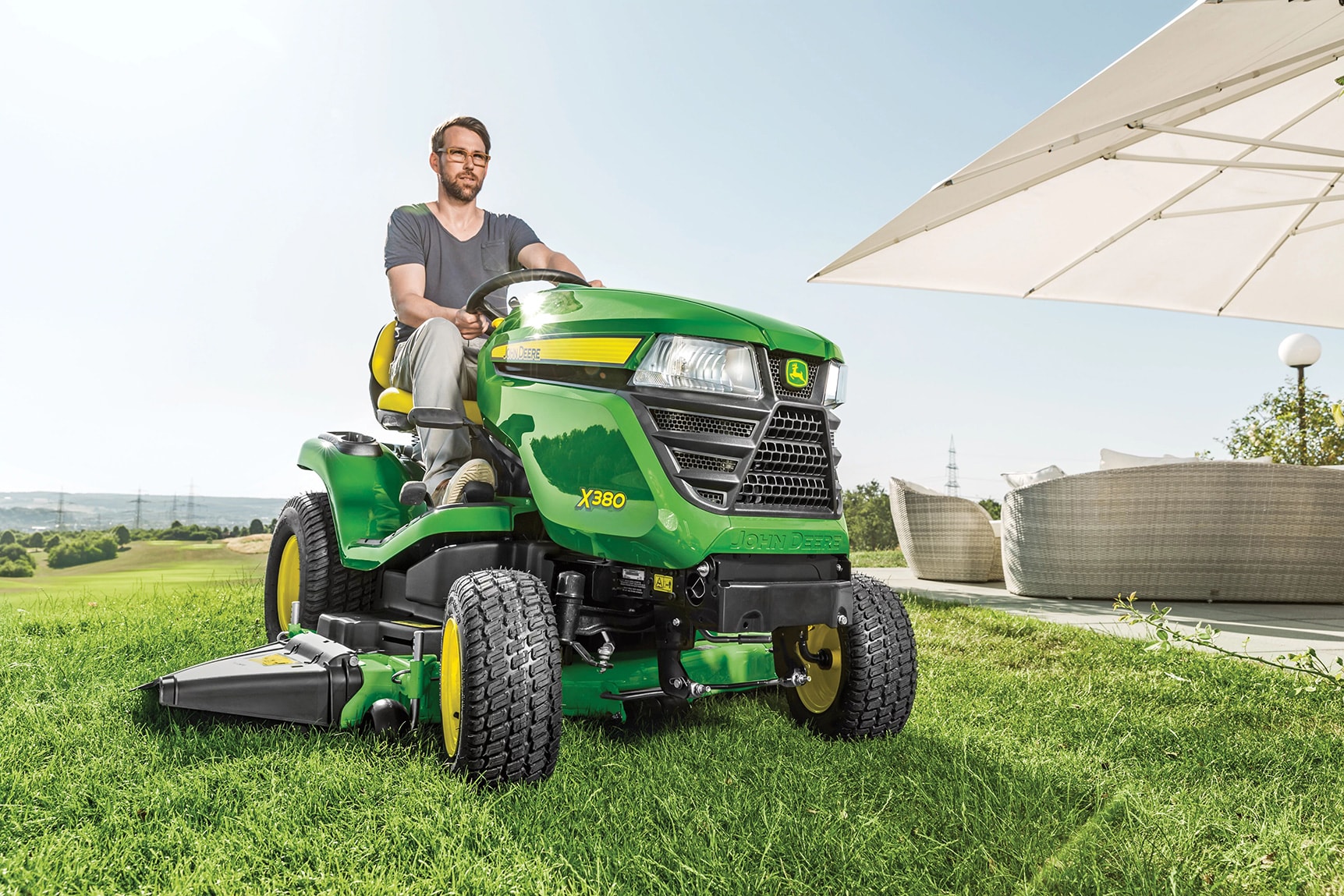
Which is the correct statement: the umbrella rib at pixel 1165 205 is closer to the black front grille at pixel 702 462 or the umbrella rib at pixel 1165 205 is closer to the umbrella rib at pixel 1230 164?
the umbrella rib at pixel 1230 164

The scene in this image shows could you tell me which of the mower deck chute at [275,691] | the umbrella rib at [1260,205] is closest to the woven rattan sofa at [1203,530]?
the umbrella rib at [1260,205]

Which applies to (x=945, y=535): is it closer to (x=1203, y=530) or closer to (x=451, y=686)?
(x=1203, y=530)

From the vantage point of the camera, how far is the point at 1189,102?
10.9ft

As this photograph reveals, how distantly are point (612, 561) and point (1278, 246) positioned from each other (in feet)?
14.8

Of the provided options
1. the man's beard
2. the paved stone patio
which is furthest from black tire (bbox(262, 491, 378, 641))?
the paved stone patio

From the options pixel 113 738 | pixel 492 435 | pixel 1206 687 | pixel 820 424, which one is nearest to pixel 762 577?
pixel 820 424

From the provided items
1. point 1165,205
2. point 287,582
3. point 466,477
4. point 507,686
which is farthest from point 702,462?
point 1165,205

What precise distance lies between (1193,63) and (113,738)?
3.90m

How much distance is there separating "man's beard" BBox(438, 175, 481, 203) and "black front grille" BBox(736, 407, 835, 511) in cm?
151

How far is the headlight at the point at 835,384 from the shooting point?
211cm

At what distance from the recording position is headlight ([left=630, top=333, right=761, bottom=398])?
1.91m

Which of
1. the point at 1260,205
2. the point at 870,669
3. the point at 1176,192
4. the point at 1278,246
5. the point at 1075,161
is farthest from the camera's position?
the point at 1278,246

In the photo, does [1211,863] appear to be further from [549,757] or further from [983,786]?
[549,757]

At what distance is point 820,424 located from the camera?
2.06m
